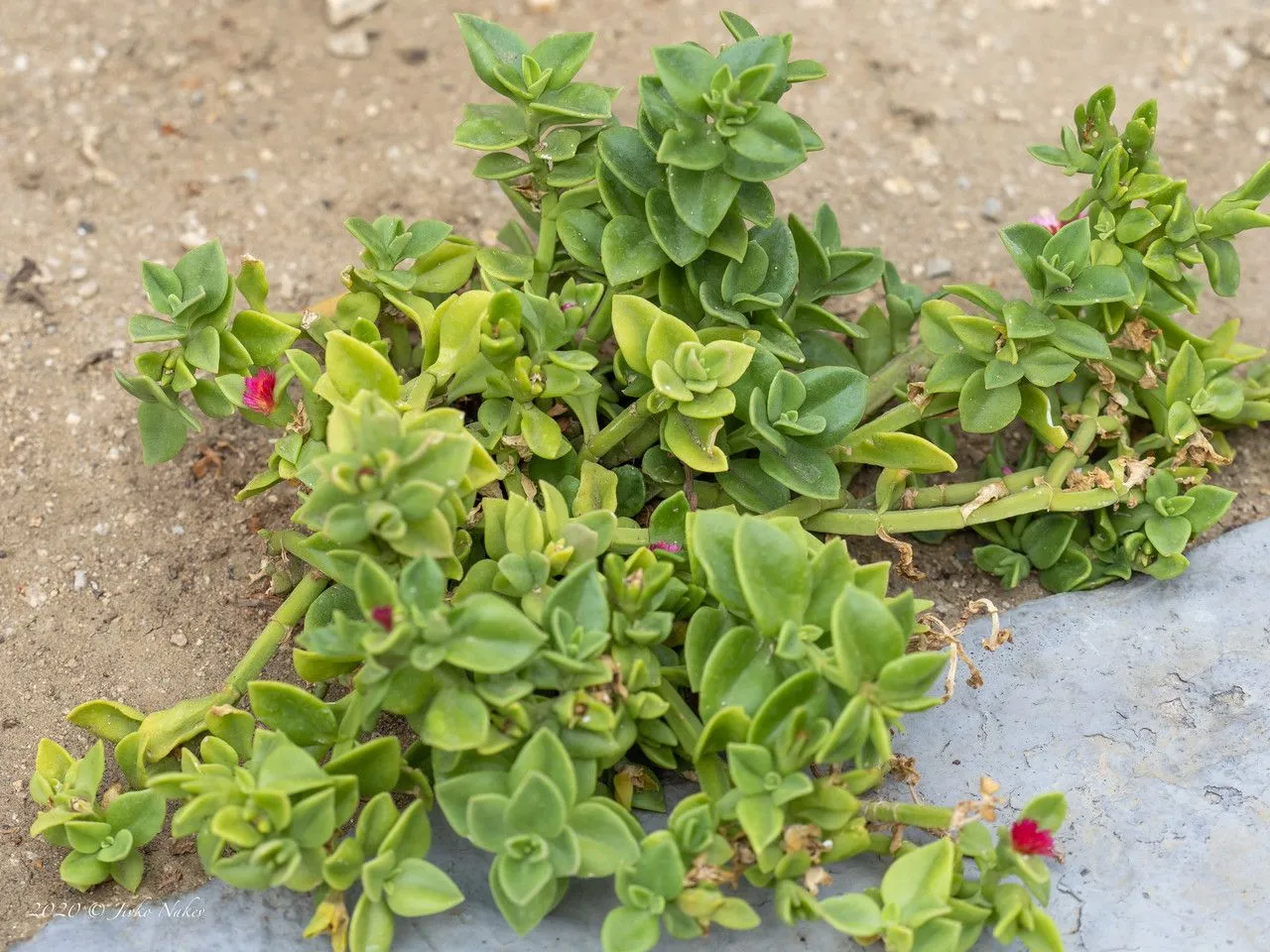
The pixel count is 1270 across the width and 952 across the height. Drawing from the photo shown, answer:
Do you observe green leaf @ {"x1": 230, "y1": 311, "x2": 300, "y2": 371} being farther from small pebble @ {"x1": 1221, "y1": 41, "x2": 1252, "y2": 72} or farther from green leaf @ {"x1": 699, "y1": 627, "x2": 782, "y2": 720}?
small pebble @ {"x1": 1221, "y1": 41, "x2": 1252, "y2": 72}

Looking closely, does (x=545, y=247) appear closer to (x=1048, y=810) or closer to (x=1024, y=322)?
(x=1024, y=322)

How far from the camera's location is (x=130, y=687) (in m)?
2.94

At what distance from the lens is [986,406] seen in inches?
116

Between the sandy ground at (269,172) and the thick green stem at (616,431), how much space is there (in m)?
0.69

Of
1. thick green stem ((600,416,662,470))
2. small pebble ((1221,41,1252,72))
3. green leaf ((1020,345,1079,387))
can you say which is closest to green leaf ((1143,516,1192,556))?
green leaf ((1020,345,1079,387))

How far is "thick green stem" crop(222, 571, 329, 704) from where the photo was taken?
2.75 meters

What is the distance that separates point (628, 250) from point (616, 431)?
41 centimetres

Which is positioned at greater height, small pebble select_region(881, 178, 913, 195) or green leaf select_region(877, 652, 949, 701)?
green leaf select_region(877, 652, 949, 701)

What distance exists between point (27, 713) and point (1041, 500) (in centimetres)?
234

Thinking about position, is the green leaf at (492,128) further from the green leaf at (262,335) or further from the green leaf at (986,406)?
the green leaf at (986,406)

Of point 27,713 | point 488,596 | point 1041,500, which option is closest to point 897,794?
point 1041,500

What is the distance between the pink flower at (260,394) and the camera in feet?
9.20

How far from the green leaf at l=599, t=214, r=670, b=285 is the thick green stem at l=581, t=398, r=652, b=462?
29cm

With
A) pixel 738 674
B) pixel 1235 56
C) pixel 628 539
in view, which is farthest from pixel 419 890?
pixel 1235 56
